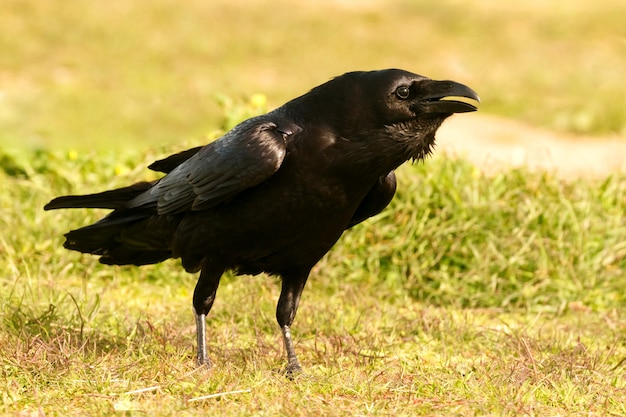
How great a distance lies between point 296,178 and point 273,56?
39.7 feet

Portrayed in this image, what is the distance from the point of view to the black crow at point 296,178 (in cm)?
418

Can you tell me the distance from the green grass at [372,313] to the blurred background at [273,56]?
2765mm

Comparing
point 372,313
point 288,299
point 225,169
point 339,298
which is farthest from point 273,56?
point 225,169

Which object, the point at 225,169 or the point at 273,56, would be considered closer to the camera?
the point at 225,169

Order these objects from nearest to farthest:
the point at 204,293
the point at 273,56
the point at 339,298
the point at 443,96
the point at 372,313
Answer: the point at 443,96 < the point at 204,293 < the point at 372,313 < the point at 339,298 < the point at 273,56

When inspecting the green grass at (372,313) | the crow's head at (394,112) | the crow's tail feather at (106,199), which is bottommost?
the green grass at (372,313)

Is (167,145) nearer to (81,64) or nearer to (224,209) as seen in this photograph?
(224,209)

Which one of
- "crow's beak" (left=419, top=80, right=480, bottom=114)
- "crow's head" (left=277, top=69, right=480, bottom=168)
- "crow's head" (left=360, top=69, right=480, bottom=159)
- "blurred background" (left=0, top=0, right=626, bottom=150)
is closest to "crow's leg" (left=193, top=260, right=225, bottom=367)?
"crow's head" (left=277, top=69, right=480, bottom=168)

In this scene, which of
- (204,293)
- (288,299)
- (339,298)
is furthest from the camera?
(339,298)

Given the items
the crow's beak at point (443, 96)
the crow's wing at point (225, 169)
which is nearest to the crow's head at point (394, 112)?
the crow's beak at point (443, 96)

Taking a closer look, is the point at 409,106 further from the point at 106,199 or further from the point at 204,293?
the point at 106,199

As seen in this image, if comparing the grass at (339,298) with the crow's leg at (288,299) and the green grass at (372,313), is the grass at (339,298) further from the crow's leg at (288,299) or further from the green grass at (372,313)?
the crow's leg at (288,299)

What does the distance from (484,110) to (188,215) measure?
895cm

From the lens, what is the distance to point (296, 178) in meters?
4.21
